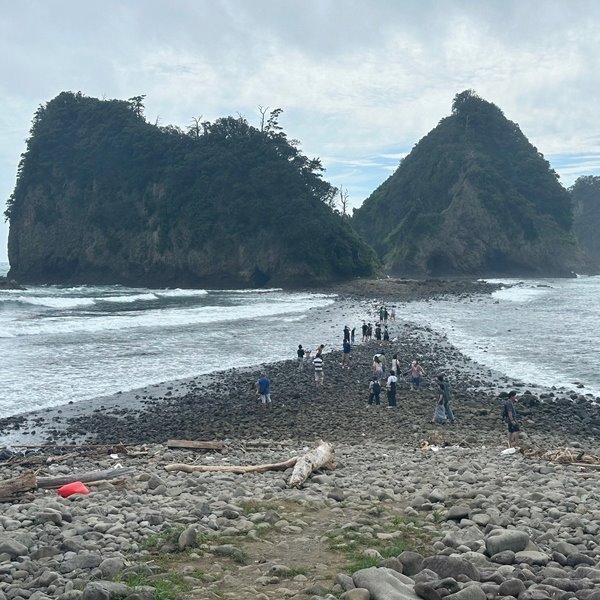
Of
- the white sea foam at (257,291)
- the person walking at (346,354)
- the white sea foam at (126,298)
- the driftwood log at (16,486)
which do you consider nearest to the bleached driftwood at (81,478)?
the driftwood log at (16,486)

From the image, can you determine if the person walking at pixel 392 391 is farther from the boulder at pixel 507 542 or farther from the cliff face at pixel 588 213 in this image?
the cliff face at pixel 588 213

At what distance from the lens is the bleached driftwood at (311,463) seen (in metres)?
9.93

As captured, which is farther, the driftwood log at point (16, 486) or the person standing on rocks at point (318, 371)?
the person standing on rocks at point (318, 371)

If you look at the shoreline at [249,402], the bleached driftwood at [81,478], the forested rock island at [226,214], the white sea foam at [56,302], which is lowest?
the shoreline at [249,402]

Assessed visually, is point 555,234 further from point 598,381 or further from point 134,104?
point 598,381

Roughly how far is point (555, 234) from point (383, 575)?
11093 cm

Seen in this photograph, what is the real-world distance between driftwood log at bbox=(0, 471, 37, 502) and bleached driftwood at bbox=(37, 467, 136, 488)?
0.98ft

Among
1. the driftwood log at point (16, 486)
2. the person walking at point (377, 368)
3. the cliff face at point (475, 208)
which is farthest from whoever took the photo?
the cliff face at point (475, 208)

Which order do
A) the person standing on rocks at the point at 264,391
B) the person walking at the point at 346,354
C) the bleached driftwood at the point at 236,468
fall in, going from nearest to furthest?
the bleached driftwood at the point at 236,468
the person standing on rocks at the point at 264,391
the person walking at the point at 346,354

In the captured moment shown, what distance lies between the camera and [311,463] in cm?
1070

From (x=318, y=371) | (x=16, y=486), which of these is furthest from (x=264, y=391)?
(x=16, y=486)

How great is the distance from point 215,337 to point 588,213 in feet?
480

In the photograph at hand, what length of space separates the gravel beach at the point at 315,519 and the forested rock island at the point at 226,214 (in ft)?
225

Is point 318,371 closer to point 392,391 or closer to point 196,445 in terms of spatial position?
point 392,391
